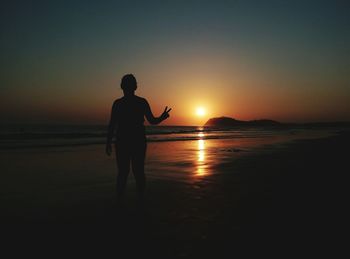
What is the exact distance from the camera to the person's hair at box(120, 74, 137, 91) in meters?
6.11

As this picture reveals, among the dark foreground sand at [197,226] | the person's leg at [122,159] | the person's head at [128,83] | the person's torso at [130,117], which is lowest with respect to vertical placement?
the dark foreground sand at [197,226]

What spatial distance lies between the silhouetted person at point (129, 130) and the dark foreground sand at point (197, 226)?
73 centimetres

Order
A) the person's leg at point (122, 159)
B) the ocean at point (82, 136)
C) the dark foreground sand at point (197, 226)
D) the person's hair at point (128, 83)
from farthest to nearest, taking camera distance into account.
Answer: the ocean at point (82, 136), the person's hair at point (128, 83), the person's leg at point (122, 159), the dark foreground sand at point (197, 226)

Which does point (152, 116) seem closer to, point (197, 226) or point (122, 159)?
point (122, 159)

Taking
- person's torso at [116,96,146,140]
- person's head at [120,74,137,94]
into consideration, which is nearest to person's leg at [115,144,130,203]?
person's torso at [116,96,146,140]

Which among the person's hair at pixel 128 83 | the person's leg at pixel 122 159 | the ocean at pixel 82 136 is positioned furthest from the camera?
the ocean at pixel 82 136

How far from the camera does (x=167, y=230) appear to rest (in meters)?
4.61

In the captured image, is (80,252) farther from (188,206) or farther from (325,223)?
(325,223)

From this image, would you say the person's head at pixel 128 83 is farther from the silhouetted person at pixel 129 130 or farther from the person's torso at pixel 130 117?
the person's torso at pixel 130 117

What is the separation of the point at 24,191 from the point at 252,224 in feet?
18.1

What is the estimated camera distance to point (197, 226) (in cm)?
477

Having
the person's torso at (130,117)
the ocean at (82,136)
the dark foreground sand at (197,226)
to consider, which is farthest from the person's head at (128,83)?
the ocean at (82,136)

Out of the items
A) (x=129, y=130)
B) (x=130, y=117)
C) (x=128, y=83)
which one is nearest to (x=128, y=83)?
(x=128, y=83)

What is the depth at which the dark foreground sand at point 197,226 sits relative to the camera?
3879 mm
